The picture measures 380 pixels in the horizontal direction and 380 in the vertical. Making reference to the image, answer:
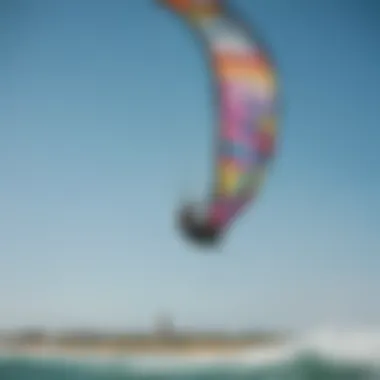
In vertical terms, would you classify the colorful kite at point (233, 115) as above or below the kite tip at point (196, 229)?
above

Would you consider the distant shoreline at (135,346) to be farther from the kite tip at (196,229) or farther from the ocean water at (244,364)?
the kite tip at (196,229)

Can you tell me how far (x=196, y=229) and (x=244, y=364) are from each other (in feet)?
0.85

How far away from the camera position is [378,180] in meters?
1.69

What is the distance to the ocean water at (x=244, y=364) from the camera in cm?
152

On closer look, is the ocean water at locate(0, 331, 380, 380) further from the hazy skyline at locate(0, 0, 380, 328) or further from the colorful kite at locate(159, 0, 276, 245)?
the colorful kite at locate(159, 0, 276, 245)

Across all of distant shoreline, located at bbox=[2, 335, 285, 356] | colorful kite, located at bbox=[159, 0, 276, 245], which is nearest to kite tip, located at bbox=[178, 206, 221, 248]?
colorful kite, located at bbox=[159, 0, 276, 245]

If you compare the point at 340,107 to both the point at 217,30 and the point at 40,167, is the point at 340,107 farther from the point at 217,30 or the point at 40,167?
the point at 40,167

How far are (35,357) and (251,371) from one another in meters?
0.38

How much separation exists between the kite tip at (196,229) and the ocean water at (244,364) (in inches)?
8.3

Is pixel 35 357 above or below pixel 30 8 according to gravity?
below

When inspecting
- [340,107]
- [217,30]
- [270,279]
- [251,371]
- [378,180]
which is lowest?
[251,371]

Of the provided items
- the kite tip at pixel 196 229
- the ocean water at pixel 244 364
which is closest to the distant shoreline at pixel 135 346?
the ocean water at pixel 244 364

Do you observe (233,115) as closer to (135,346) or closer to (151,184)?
(151,184)

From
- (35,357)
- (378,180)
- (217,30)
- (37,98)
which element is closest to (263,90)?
(217,30)
